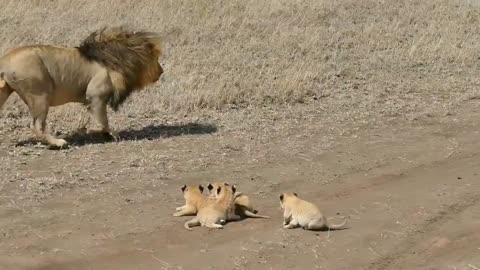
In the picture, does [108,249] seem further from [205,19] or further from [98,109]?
[205,19]

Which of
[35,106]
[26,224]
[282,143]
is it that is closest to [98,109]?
[35,106]

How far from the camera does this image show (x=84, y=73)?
9.75 m

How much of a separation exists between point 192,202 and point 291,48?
842cm

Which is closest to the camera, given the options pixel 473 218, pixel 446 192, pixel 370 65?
pixel 473 218

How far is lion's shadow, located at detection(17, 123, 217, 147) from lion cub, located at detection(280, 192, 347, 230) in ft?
10.8

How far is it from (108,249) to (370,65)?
345 inches

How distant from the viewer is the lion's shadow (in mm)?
9789

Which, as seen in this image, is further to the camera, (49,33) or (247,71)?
(49,33)

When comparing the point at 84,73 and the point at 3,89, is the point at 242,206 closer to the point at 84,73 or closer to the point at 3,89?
the point at 84,73

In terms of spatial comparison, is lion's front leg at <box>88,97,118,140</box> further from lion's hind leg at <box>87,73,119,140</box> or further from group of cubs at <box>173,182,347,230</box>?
group of cubs at <box>173,182,347,230</box>

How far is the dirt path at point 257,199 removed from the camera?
6.39 m

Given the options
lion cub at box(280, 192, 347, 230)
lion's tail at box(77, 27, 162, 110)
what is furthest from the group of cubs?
lion's tail at box(77, 27, 162, 110)

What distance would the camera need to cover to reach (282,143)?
966cm

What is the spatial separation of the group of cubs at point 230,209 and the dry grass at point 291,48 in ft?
13.1
